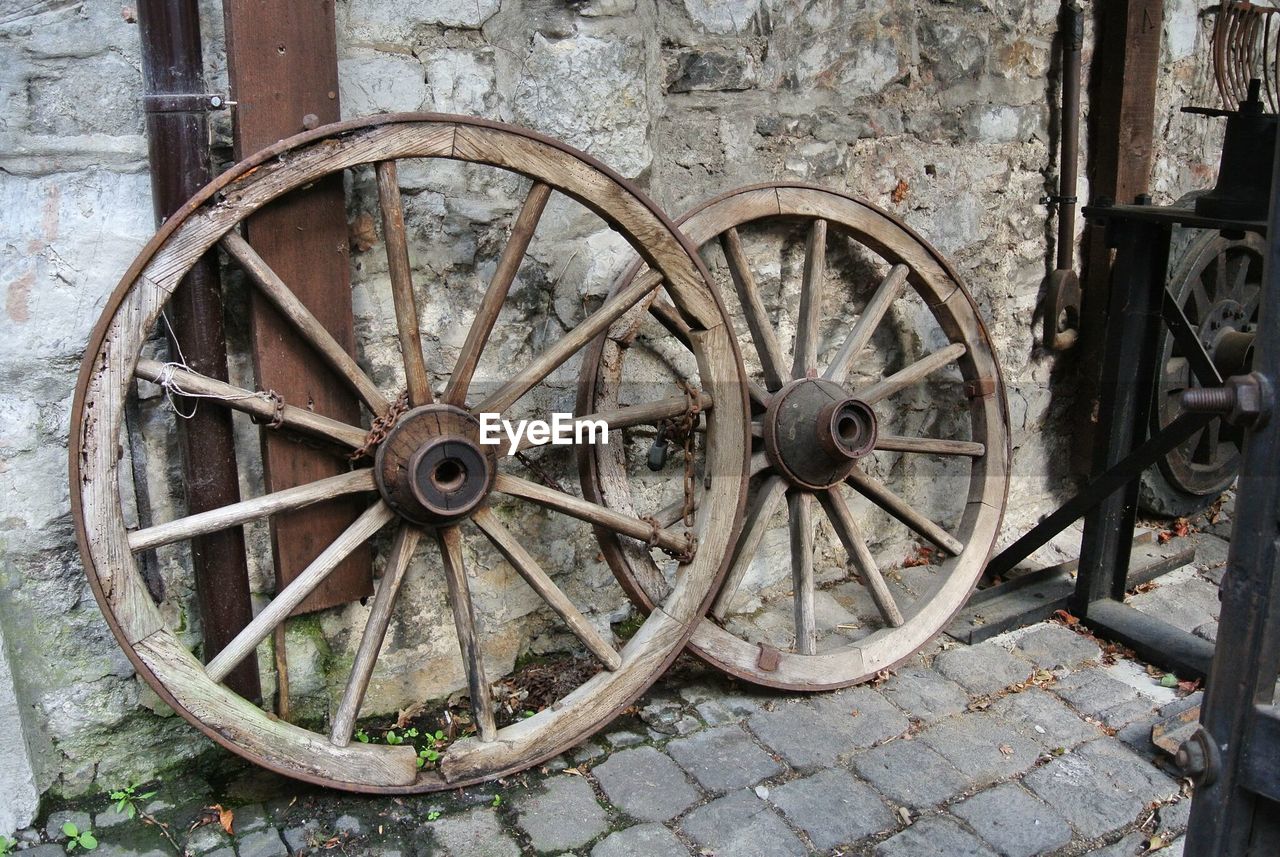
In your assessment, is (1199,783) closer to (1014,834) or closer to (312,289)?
(1014,834)

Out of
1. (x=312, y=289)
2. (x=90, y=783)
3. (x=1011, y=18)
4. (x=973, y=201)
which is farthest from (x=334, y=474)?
(x=1011, y=18)

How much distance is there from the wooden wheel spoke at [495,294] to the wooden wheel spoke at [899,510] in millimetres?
1147

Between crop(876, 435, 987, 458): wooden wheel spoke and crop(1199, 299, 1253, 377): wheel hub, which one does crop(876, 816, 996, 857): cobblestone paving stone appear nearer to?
crop(876, 435, 987, 458): wooden wheel spoke

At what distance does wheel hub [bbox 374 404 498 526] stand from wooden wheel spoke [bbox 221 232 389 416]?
0.09m

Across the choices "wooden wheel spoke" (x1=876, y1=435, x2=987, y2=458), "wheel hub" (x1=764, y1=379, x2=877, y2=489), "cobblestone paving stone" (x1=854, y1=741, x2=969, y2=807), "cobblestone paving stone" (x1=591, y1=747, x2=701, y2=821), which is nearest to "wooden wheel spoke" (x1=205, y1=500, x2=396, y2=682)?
"cobblestone paving stone" (x1=591, y1=747, x2=701, y2=821)

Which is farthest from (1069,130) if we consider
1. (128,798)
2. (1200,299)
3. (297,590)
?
(128,798)

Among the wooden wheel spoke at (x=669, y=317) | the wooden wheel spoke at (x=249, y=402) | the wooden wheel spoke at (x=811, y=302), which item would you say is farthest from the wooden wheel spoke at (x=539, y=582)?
the wooden wheel spoke at (x=811, y=302)

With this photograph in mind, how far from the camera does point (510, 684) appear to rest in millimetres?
2982

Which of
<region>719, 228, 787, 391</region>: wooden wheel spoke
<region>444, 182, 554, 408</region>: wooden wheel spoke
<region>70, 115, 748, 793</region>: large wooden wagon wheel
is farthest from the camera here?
<region>719, 228, 787, 391</region>: wooden wheel spoke

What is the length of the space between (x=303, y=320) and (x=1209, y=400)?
5.56 ft

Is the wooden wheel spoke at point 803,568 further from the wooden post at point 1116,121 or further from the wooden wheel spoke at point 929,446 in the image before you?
the wooden post at point 1116,121

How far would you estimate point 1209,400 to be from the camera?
1.63 meters

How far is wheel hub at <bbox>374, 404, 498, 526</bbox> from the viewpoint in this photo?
247cm

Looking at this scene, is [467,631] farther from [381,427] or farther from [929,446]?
[929,446]
